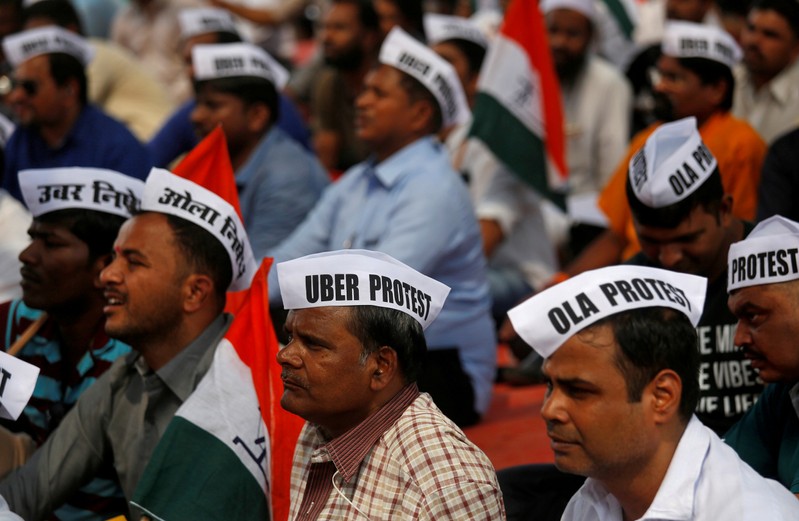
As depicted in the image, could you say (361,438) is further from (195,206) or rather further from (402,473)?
(195,206)

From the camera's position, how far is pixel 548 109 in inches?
297

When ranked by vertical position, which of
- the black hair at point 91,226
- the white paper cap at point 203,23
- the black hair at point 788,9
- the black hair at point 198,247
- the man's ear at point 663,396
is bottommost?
the man's ear at point 663,396

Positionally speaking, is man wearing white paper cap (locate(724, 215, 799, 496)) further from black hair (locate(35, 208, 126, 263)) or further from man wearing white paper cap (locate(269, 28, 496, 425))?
black hair (locate(35, 208, 126, 263))

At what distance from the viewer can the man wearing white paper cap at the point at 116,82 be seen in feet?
31.0

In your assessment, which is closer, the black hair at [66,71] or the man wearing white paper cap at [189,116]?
the black hair at [66,71]

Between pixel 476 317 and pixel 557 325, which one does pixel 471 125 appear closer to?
pixel 476 317

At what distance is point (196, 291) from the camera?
4.41 m

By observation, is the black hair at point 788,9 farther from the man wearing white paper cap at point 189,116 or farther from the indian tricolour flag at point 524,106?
the man wearing white paper cap at point 189,116

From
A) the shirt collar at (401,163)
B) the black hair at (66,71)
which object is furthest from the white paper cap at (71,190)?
the black hair at (66,71)

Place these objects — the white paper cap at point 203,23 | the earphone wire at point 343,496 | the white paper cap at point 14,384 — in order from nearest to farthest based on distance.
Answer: the earphone wire at point 343,496 → the white paper cap at point 14,384 → the white paper cap at point 203,23

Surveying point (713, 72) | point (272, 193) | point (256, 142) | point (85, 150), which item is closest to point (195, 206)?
point (272, 193)

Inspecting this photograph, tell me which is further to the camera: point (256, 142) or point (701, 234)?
point (256, 142)

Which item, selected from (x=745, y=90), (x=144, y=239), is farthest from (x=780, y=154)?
(x=144, y=239)

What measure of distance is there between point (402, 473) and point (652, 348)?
0.73 meters
